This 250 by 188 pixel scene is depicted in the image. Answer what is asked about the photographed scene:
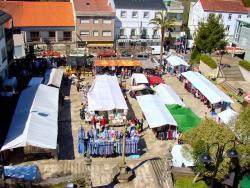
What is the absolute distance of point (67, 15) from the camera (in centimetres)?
5259

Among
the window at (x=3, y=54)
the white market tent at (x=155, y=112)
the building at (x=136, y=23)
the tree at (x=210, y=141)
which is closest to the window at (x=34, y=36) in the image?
the building at (x=136, y=23)

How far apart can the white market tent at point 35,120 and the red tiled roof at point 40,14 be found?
759 inches

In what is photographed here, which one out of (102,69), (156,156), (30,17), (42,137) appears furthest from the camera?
(30,17)

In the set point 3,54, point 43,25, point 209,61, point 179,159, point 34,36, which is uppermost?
point 43,25

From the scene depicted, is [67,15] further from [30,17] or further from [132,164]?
[132,164]

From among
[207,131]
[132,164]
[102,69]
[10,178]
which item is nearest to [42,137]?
[10,178]

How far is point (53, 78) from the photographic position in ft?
123

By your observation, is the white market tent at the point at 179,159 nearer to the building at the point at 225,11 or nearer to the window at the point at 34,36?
the window at the point at 34,36

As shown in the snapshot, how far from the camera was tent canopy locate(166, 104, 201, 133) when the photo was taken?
28.9 m

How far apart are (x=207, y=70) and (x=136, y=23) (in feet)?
51.9

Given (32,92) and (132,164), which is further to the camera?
(32,92)

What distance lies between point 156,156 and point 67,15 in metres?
32.8

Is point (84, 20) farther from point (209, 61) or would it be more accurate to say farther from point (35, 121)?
point (35, 121)

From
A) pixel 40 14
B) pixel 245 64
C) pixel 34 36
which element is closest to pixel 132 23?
pixel 40 14
